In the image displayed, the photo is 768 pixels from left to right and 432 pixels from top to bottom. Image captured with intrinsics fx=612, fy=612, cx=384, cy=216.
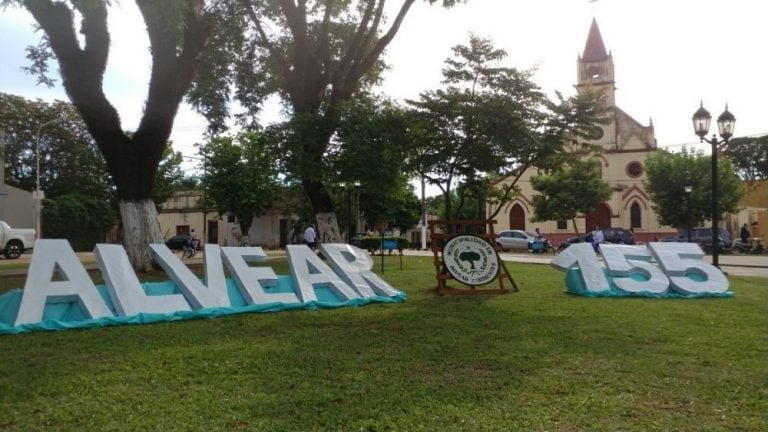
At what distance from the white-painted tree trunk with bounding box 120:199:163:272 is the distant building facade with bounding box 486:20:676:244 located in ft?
124

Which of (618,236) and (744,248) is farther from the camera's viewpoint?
(618,236)

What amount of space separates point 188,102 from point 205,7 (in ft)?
10.00

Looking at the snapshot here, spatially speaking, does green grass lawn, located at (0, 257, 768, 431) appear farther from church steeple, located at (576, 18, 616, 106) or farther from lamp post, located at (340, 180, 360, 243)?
church steeple, located at (576, 18, 616, 106)

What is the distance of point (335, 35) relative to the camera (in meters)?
20.4

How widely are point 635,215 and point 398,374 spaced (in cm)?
5001

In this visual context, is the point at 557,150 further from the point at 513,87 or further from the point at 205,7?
the point at 205,7

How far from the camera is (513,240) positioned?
37938 mm

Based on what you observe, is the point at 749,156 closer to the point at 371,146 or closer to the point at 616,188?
the point at 616,188

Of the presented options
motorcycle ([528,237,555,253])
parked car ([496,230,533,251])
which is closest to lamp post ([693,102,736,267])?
motorcycle ([528,237,555,253])

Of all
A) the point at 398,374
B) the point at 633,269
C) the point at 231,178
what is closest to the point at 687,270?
the point at 633,269

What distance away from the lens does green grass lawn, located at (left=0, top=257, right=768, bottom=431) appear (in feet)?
13.1

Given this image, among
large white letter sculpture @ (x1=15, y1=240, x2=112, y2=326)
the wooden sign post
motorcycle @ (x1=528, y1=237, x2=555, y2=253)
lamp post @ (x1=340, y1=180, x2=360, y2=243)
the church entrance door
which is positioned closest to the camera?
large white letter sculpture @ (x1=15, y1=240, x2=112, y2=326)

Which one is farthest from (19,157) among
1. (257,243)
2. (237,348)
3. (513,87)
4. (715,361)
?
(715,361)

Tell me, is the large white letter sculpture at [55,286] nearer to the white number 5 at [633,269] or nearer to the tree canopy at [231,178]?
the white number 5 at [633,269]
